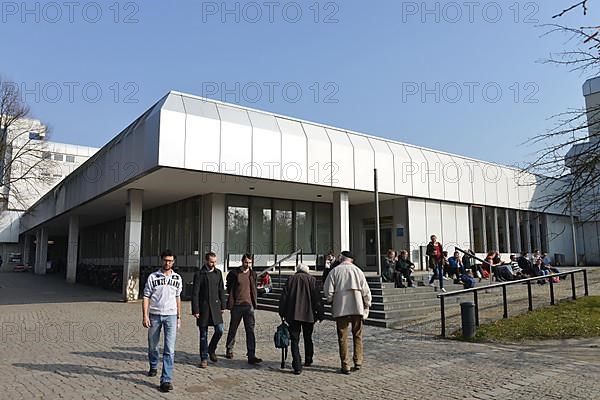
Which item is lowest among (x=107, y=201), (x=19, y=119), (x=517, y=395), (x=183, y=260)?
(x=517, y=395)

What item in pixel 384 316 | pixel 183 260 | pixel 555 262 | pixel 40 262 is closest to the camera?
pixel 384 316

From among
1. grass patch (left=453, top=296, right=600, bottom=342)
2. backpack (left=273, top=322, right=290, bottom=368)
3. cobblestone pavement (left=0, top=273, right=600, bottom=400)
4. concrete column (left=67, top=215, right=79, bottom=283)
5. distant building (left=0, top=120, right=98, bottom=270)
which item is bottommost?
cobblestone pavement (left=0, top=273, right=600, bottom=400)

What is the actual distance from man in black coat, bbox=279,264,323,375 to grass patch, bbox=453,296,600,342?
13.9 ft

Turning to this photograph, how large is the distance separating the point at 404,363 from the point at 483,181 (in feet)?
67.9

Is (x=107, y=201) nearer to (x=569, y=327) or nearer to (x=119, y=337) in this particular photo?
(x=119, y=337)

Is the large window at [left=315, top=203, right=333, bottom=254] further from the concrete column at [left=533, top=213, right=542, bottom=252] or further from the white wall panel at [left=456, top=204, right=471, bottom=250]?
the concrete column at [left=533, top=213, right=542, bottom=252]

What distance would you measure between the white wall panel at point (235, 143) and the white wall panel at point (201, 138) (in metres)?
0.22

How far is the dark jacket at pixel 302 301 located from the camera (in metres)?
7.38

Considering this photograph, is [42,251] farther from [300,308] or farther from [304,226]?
[300,308]

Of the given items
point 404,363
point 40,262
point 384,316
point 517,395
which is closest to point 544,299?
point 384,316

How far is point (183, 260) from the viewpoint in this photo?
21609mm

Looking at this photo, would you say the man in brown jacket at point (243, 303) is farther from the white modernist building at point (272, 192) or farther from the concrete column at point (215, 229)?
the concrete column at point (215, 229)

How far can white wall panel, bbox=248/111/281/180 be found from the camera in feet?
54.1

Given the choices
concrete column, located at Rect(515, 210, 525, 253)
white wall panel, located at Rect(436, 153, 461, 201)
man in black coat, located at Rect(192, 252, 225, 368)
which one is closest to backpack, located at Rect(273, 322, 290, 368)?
man in black coat, located at Rect(192, 252, 225, 368)
